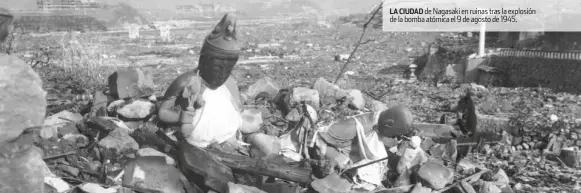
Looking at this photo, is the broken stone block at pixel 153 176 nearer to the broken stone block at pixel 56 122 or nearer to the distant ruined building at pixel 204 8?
the broken stone block at pixel 56 122

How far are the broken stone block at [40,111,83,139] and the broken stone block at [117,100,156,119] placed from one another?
21.6 inches

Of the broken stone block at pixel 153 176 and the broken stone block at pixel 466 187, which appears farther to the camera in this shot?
the broken stone block at pixel 466 187

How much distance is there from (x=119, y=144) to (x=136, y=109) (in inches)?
32.7

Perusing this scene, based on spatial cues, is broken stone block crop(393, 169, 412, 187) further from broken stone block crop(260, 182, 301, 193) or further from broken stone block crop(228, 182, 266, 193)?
broken stone block crop(228, 182, 266, 193)

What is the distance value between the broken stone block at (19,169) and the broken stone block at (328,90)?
15.8 feet

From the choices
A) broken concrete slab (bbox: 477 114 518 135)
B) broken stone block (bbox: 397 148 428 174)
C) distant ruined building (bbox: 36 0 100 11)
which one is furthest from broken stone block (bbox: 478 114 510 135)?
distant ruined building (bbox: 36 0 100 11)

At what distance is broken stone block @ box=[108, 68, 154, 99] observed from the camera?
533cm

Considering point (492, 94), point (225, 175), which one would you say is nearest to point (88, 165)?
point (225, 175)

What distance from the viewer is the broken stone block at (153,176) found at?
11.7ft

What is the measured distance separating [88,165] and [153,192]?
94cm

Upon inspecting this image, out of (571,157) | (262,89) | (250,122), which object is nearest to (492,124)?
(571,157)

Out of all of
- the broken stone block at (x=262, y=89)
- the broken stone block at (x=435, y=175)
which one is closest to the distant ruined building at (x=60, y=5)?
the broken stone block at (x=262, y=89)

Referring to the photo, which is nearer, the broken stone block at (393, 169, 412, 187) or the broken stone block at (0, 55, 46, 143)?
the broken stone block at (0, 55, 46, 143)

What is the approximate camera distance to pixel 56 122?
5.15 m
